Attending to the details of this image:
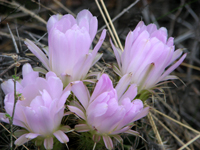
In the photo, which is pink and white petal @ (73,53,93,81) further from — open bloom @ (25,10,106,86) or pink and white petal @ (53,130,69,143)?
pink and white petal @ (53,130,69,143)

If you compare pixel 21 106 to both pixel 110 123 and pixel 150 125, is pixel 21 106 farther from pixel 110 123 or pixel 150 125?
pixel 150 125

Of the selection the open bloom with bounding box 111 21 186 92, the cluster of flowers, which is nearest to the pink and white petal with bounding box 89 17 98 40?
the cluster of flowers

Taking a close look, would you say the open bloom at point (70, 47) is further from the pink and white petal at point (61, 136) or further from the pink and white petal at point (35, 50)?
the pink and white petal at point (61, 136)

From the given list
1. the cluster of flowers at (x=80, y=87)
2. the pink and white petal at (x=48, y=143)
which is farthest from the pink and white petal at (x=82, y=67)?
the pink and white petal at (x=48, y=143)

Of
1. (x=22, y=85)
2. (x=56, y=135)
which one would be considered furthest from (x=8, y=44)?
(x=56, y=135)

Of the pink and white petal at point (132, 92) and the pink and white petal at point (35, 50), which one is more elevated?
the pink and white petal at point (35, 50)

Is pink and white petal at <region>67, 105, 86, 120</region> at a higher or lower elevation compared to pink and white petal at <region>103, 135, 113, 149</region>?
higher

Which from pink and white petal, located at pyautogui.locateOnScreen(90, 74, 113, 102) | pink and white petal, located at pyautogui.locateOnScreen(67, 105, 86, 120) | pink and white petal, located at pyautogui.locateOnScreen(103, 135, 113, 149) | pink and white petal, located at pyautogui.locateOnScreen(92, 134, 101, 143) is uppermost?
pink and white petal, located at pyautogui.locateOnScreen(90, 74, 113, 102)
